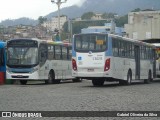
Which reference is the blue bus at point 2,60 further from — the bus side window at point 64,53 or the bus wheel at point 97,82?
the bus wheel at point 97,82

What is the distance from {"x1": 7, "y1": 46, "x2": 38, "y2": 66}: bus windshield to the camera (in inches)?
1184

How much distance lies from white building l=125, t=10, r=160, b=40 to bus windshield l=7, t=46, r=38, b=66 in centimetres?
7183

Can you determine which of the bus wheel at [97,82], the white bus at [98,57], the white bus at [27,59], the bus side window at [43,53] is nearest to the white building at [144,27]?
the bus side window at [43,53]

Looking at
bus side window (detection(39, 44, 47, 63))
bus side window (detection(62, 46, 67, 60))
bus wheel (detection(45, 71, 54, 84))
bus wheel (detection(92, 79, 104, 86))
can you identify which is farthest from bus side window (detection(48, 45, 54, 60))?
bus wheel (detection(92, 79, 104, 86))

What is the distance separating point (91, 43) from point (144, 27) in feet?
256

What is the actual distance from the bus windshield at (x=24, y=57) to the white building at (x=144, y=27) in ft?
236

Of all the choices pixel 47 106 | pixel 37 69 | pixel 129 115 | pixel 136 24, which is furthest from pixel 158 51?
pixel 136 24

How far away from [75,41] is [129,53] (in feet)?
15.0

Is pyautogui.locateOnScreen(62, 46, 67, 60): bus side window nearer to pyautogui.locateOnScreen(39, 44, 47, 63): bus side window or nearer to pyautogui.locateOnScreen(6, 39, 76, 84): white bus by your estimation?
pyautogui.locateOnScreen(6, 39, 76, 84): white bus

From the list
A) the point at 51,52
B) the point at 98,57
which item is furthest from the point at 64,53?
the point at 98,57

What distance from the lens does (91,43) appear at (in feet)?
83.8

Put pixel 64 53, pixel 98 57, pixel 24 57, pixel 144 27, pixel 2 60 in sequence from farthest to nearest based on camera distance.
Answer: pixel 144 27, pixel 64 53, pixel 2 60, pixel 24 57, pixel 98 57

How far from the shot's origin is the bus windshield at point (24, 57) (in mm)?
30078

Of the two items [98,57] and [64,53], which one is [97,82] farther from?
[64,53]
